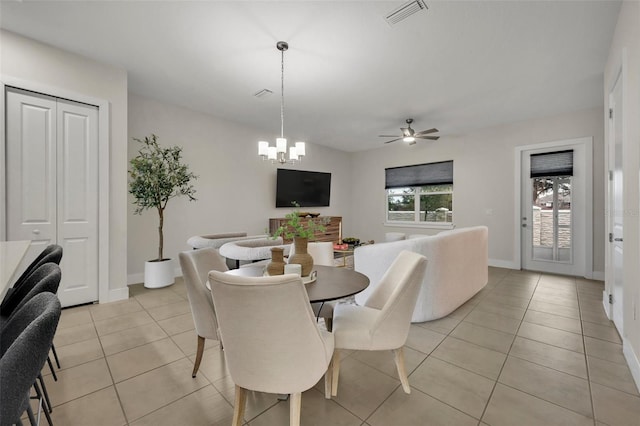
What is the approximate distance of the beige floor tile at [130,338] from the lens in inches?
89.5

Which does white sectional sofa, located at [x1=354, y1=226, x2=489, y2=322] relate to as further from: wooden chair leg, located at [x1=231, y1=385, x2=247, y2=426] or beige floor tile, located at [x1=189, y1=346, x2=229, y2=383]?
wooden chair leg, located at [x1=231, y1=385, x2=247, y2=426]

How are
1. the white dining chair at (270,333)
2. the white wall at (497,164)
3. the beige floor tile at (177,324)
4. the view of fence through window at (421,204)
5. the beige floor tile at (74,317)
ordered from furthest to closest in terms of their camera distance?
the view of fence through window at (421,204) < the white wall at (497,164) < the beige floor tile at (74,317) < the beige floor tile at (177,324) < the white dining chair at (270,333)

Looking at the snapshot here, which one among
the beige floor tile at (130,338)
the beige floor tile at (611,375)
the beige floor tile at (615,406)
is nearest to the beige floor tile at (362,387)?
the beige floor tile at (615,406)

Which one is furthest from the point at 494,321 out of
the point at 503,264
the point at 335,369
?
the point at 503,264

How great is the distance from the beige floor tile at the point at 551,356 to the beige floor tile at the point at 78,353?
3363mm

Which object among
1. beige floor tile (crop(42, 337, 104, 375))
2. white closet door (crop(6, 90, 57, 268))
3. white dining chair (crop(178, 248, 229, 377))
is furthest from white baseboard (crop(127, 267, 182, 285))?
white dining chair (crop(178, 248, 229, 377))

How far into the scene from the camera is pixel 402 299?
1566 mm

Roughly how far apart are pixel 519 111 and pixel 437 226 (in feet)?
8.84

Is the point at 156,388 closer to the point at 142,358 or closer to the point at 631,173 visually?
the point at 142,358

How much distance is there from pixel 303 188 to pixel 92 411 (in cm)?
529

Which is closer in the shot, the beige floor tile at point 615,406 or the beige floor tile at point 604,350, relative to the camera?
the beige floor tile at point 615,406

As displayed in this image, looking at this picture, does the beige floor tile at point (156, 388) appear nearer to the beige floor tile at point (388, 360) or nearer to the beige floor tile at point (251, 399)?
the beige floor tile at point (251, 399)

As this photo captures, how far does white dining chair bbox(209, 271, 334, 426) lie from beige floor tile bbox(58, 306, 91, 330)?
8.23 ft

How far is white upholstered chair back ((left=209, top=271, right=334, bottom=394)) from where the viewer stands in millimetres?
1108
